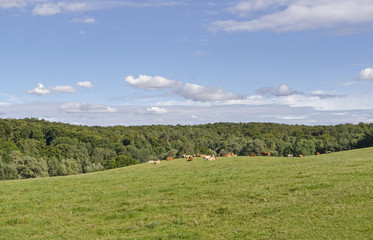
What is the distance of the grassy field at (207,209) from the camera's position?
1070cm

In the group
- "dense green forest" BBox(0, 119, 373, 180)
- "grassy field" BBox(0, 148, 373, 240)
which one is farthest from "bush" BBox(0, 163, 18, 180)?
"grassy field" BBox(0, 148, 373, 240)

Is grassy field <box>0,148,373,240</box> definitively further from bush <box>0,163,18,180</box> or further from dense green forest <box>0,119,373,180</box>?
dense green forest <box>0,119,373,180</box>

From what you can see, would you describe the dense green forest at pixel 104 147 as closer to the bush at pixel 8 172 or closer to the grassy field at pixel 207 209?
the bush at pixel 8 172

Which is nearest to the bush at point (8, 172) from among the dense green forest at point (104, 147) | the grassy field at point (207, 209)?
the dense green forest at point (104, 147)

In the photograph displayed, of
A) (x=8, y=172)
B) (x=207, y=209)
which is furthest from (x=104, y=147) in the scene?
(x=207, y=209)

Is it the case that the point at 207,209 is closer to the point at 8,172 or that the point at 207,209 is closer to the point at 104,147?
the point at 8,172

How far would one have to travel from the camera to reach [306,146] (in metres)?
104

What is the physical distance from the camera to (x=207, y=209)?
13727 millimetres

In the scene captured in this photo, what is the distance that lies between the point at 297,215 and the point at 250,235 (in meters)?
2.25

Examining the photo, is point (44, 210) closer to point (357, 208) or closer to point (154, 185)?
point (154, 185)

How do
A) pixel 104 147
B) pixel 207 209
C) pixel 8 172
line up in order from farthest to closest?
pixel 104 147 < pixel 8 172 < pixel 207 209

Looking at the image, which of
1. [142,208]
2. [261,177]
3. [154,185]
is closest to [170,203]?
[142,208]

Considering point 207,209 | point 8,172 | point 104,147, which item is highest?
point 207,209

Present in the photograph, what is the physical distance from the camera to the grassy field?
10695mm
